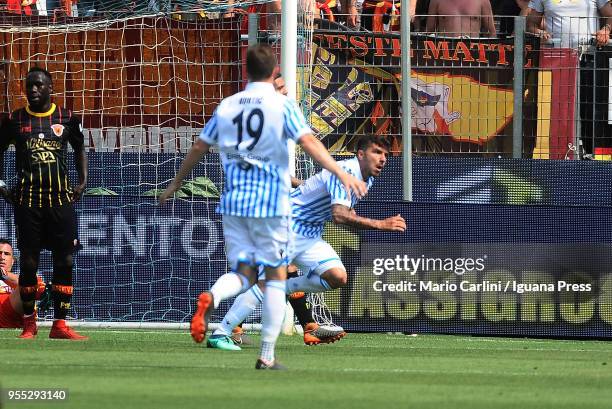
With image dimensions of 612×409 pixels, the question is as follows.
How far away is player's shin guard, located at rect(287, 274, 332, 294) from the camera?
12.0 meters

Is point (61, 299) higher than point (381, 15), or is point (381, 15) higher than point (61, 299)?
point (381, 15)

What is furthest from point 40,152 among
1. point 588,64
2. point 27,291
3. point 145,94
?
point 588,64

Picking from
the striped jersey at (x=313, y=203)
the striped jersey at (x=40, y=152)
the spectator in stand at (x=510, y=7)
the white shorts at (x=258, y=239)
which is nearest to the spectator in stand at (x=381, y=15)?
the spectator in stand at (x=510, y=7)

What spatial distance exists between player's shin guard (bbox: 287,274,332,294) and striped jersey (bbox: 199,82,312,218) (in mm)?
2915

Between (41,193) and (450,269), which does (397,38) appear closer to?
(450,269)

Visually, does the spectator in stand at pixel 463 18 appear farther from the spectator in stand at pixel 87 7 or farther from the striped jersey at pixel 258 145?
the striped jersey at pixel 258 145

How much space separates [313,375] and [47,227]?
13.1 feet

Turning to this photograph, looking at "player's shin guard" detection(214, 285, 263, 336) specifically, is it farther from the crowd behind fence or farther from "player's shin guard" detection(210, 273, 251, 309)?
the crowd behind fence

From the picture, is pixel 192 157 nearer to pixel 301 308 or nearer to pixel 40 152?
pixel 40 152

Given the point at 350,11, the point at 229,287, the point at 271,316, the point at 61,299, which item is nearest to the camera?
the point at 271,316

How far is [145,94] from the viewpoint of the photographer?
15445 mm

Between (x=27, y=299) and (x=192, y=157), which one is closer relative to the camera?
(x=192, y=157)
